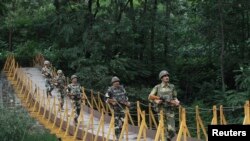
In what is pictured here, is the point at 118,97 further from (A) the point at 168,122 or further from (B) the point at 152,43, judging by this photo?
(B) the point at 152,43

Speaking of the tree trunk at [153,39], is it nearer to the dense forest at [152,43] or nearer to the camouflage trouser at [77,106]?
the dense forest at [152,43]

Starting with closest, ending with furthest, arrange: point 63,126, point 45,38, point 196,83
Result: point 63,126, point 196,83, point 45,38

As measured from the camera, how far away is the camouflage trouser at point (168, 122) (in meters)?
8.74

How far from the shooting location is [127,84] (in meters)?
24.5

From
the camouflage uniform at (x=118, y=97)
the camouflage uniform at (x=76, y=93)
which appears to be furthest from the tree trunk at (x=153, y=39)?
the camouflage uniform at (x=118, y=97)

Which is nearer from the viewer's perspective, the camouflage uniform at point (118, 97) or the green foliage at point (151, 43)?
the camouflage uniform at point (118, 97)

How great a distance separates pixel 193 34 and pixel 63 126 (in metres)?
11.8

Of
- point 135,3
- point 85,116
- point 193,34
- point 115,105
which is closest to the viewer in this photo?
point 115,105

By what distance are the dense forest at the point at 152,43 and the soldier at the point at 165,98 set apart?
11.8 meters

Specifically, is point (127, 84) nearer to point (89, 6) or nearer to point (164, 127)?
point (89, 6)

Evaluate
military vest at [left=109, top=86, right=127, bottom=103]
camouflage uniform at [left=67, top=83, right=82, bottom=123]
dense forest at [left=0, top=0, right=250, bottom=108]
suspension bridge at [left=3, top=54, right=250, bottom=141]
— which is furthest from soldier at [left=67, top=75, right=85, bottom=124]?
dense forest at [left=0, top=0, right=250, bottom=108]

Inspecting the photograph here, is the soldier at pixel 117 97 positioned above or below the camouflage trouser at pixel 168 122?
above

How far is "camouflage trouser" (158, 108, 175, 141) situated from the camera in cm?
874

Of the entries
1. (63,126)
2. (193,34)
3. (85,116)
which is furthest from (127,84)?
(63,126)
